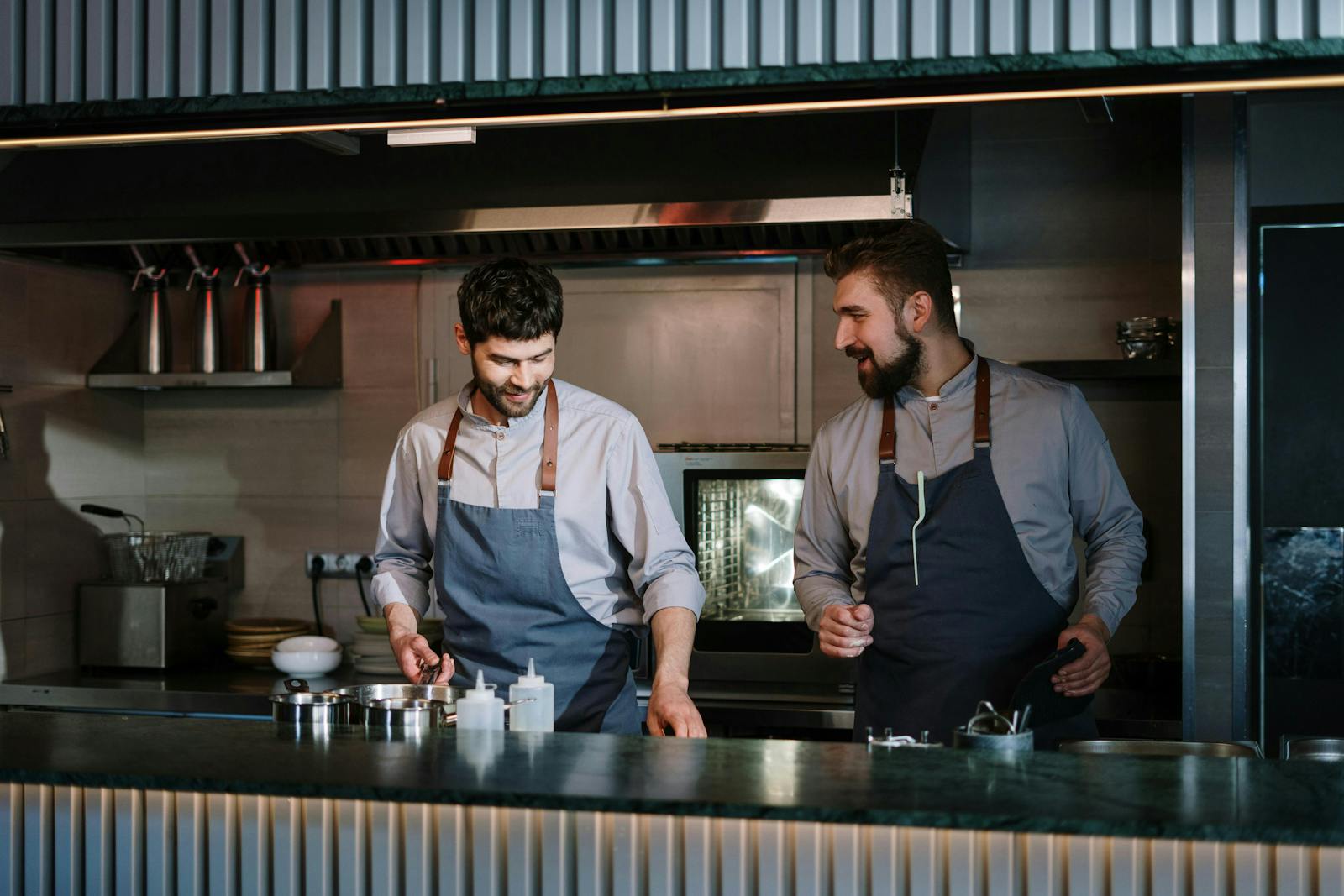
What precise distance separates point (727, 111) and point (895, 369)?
3.38 ft

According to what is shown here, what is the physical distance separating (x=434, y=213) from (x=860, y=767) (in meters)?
2.35

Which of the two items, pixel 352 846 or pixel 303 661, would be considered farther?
pixel 303 661

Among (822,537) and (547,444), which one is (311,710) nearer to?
(547,444)

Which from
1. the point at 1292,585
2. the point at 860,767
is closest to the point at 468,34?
the point at 860,767

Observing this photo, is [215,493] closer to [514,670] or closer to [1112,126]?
[514,670]

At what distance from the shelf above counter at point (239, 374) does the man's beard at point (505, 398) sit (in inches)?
74.9

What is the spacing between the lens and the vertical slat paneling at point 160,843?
1870 millimetres

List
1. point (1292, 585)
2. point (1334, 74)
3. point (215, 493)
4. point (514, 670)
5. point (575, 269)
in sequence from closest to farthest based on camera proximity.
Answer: point (1334, 74)
point (514, 670)
point (1292, 585)
point (575, 269)
point (215, 493)

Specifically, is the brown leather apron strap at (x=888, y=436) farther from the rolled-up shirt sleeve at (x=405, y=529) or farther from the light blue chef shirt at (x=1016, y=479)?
the rolled-up shirt sleeve at (x=405, y=529)

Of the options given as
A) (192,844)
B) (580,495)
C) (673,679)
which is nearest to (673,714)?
(673,679)

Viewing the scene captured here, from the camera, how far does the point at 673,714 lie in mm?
2453

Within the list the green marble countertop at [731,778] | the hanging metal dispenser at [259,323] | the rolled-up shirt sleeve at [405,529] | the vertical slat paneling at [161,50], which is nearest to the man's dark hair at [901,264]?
the rolled-up shirt sleeve at [405,529]

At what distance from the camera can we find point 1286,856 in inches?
63.0

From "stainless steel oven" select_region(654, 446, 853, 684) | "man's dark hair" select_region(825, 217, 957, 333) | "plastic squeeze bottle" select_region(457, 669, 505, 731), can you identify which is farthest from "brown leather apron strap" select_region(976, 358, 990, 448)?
"plastic squeeze bottle" select_region(457, 669, 505, 731)
